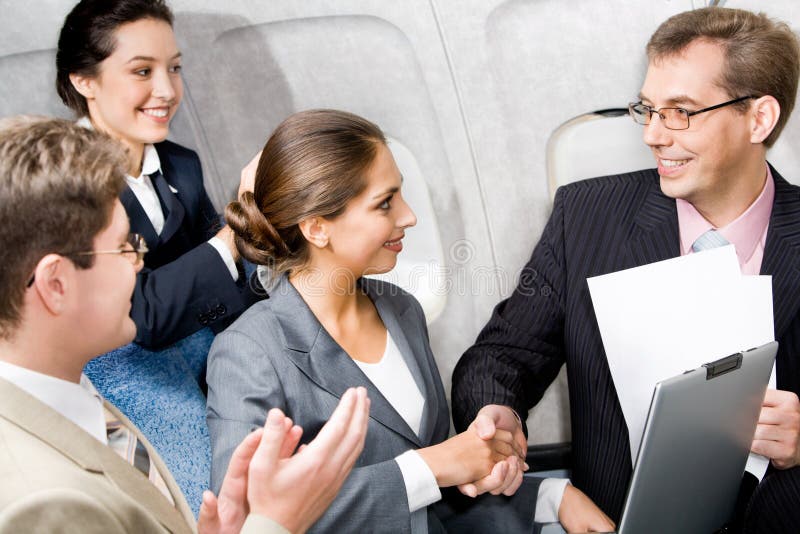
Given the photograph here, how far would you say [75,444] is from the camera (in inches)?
39.3

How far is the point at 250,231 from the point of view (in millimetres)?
1702

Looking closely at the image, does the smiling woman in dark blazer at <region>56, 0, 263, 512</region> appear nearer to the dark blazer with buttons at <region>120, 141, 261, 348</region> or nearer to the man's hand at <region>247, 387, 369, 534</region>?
the dark blazer with buttons at <region>120, 141, 261, 348</region>

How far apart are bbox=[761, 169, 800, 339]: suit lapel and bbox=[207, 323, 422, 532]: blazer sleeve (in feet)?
3.17

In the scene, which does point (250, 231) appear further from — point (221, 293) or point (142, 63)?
point (142, 63)

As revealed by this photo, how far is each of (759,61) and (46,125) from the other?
5.08 ft

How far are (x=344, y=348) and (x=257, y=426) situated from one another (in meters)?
0.32

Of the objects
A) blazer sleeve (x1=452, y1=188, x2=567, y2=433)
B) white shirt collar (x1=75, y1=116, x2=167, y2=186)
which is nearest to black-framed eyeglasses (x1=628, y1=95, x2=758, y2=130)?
blazer sleeve (x1=452, y1=188, x2=567, y2=433)

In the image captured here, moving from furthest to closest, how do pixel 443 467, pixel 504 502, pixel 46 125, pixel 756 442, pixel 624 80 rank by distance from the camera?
pixel 624 80 → pixel 504 502 → pixel 756 442 → pixel 443 467 → pixel 46 125

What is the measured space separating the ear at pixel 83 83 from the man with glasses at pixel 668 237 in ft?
3.77

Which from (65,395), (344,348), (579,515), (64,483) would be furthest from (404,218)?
(64,483)

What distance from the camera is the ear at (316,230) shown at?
1.66 metres

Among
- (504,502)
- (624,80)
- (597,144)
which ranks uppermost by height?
(624,80)

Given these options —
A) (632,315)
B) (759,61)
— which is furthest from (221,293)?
(759,61)

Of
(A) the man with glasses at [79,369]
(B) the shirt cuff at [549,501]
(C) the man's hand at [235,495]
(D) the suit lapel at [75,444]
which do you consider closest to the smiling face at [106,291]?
(A) the man with glasses at [79,369]
